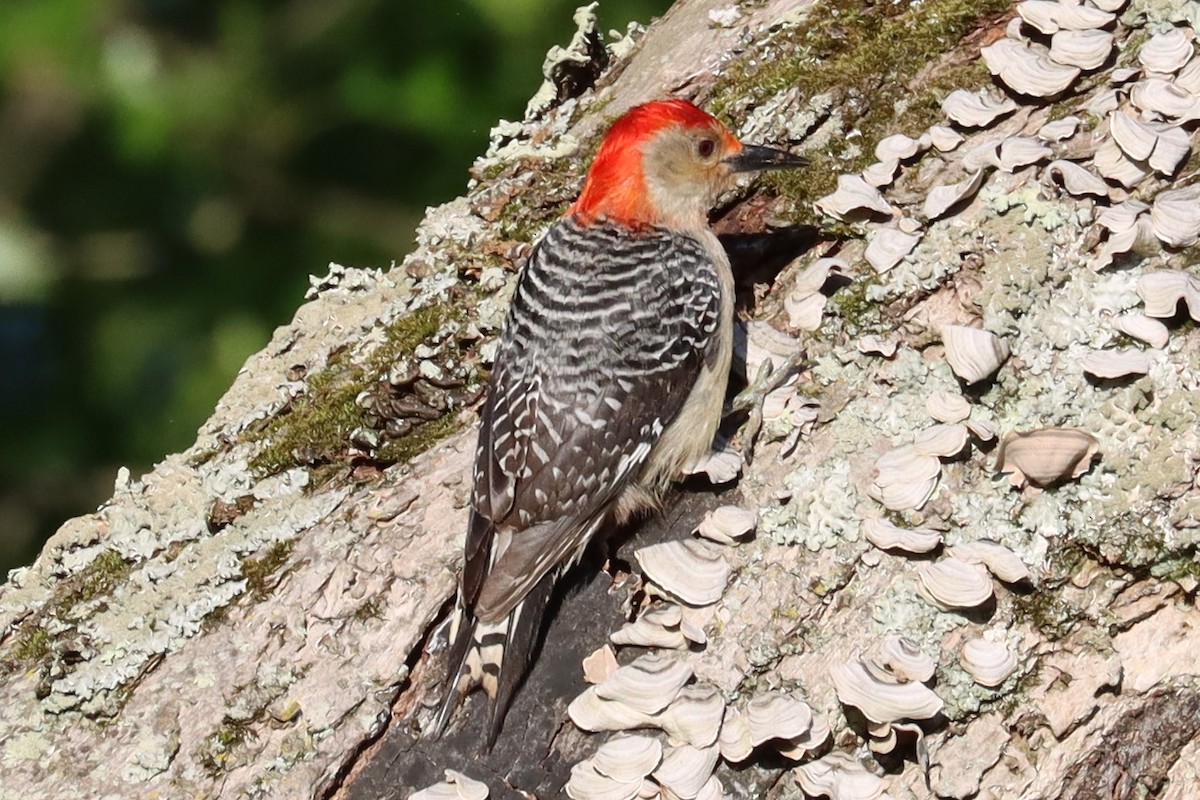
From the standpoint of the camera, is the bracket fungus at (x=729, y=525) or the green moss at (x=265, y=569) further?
the green moss at (x=265, y=569)

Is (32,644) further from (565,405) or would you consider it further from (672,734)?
(672,734)

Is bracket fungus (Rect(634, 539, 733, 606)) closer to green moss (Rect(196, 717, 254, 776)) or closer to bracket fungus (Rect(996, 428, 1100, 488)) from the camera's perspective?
bracket fungus (Rect(996, 428, 1100, 488))

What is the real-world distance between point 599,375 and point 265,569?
0.91 metres

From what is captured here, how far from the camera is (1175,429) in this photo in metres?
2.38

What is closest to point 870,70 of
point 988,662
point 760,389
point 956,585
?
point 760,389

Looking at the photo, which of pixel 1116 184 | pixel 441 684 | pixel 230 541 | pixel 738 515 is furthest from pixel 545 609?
pixel 1116 184

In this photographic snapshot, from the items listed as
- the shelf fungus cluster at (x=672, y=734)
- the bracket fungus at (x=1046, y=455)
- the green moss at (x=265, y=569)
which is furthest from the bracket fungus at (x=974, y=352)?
the green moss at (x=265, y=569)

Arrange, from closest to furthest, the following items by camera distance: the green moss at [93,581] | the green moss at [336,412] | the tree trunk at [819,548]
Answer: the tree trunk at [819,548]
the green moss at [93,581]
the green moss at [336,412]

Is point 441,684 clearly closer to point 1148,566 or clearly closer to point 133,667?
point 133,667

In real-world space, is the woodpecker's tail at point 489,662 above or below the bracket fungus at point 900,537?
above

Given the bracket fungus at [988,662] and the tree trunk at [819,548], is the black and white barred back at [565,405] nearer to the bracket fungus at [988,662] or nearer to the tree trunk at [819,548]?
the tree trunk at [819,548]

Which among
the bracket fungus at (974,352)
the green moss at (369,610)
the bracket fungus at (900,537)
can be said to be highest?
the green moss at (369,610)

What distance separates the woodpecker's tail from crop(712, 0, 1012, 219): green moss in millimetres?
1257

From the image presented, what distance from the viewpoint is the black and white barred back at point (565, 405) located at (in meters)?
2.54
